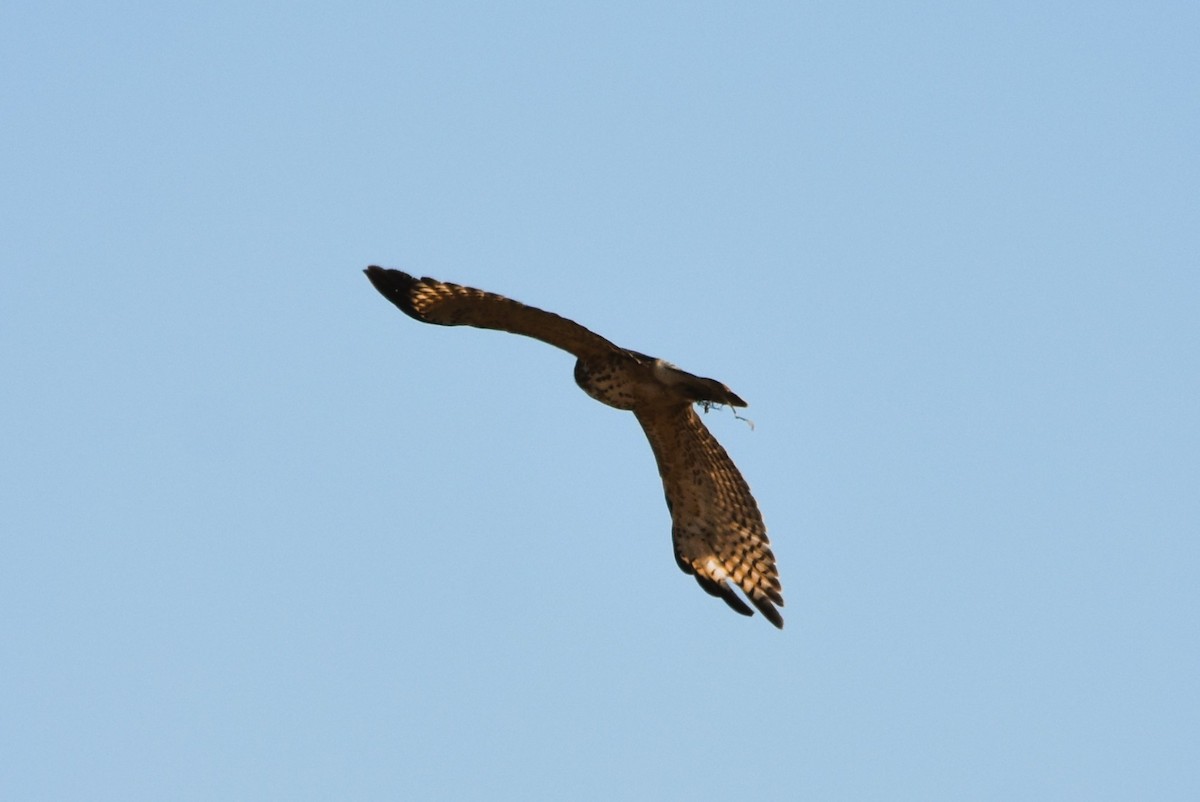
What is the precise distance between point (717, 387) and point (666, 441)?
95cm

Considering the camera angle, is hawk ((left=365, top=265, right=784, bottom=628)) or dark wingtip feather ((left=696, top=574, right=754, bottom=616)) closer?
hawk ((left=365, top=265, right=784, bottom=628))

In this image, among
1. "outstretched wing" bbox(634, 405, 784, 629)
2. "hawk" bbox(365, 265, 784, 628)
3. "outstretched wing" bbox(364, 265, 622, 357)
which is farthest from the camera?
"outstretched wing" bbox(634, 405, 784, 629)

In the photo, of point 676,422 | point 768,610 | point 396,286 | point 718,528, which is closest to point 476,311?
point 396,286

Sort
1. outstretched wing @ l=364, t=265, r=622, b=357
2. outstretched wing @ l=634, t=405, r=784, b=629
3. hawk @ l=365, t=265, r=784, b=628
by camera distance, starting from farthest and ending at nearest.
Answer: outstretched wing @ l=634, t=405, r=784, b=629 → hawk @ l=365, t=265, r=784, b=628 → outstretched wing @ l=364, t=265, r=622, b=357

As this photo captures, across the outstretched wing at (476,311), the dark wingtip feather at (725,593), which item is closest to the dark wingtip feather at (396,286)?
the outstretched wing at (476,311)

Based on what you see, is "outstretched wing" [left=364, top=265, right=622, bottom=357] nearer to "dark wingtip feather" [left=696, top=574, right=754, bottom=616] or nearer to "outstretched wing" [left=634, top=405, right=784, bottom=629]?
"outstretched wing" [left=634, top=405, right=784, bottom=629]

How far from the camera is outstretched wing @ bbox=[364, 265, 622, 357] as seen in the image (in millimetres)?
11711

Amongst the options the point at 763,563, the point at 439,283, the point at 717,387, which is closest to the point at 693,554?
the point at 763,563

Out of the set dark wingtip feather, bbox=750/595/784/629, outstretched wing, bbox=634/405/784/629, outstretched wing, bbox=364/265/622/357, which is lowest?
dark wingtip feather, bbox=750/595/784/629

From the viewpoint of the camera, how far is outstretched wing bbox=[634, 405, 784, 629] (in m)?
13.3

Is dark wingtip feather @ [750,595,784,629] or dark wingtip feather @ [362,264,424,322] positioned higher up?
dark wingtip feather @ [362,264,424,322]

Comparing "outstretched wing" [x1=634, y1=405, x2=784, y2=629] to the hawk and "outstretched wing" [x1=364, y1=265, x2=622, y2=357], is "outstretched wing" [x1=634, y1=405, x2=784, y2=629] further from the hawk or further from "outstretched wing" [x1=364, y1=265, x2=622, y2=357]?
"outstretched wing" [x1=364, y1=265, x2=622, y2=357]

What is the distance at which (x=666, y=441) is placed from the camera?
13.1m

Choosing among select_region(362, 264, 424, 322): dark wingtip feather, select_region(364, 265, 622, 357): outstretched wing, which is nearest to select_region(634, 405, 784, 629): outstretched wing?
select_region(364, 265, 622, 357): outstretched wing
